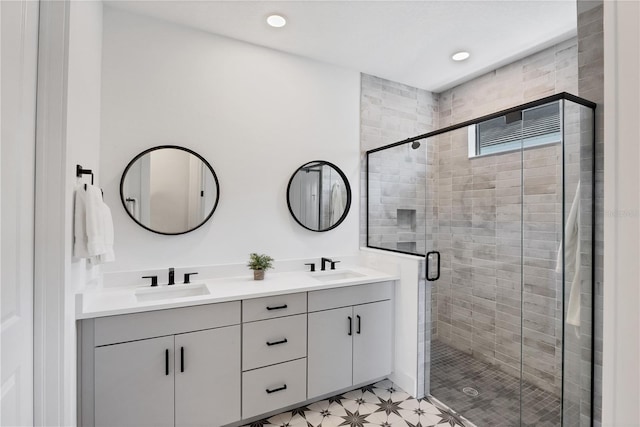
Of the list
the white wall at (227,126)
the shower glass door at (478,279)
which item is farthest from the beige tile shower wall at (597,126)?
the white wall at (227,126)

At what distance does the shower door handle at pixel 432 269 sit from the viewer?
8.02 feet

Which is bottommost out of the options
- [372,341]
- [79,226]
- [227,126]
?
[372,341]

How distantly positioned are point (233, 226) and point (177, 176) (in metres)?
0.55

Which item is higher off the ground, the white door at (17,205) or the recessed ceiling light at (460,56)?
the recessed ceiling light at (460,56)

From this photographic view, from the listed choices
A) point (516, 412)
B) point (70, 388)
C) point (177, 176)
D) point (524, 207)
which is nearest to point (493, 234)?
point (524, 207)

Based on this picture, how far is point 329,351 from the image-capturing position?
2277 mm

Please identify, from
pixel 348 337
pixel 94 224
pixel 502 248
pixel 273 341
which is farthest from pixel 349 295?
pixel 94 224

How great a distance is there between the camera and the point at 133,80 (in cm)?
221

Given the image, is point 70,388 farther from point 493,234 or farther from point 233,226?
point 493,234

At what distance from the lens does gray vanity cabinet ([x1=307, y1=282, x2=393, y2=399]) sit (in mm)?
2229

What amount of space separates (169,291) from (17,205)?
4.05 feet

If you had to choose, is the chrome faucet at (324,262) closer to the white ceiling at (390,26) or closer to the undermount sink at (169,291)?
the undermount sink at (169,291)
